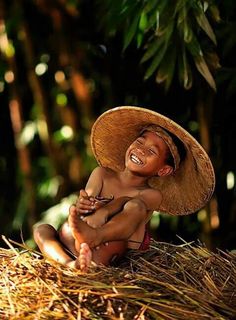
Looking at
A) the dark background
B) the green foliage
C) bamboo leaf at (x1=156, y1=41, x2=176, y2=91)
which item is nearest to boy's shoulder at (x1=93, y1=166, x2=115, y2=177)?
the green foliage

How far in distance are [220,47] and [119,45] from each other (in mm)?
581

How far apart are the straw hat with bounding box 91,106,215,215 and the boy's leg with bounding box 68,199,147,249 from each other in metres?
0.19

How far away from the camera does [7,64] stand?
16.6 feet

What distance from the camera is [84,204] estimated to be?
2.46 m

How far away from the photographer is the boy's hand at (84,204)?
2.46 metres

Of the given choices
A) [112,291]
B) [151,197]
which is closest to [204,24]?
[151,197]

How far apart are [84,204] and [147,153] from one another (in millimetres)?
232

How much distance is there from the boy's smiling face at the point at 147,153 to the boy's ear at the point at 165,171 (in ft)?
0.09

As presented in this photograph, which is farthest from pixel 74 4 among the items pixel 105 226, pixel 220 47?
pixel 105 226

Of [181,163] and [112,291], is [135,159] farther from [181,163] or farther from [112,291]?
[112,291]

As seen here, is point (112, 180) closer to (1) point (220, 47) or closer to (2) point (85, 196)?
(2) point (85, 196)

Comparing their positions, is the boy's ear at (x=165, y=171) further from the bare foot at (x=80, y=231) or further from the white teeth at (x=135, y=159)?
the bare foot at (x=80, y=231)

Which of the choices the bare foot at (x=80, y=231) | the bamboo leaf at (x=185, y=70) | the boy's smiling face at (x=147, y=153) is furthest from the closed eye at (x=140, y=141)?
the bamboo leaf at (x=185, y=70)

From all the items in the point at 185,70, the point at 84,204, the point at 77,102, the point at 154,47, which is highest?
the point at 84,204
